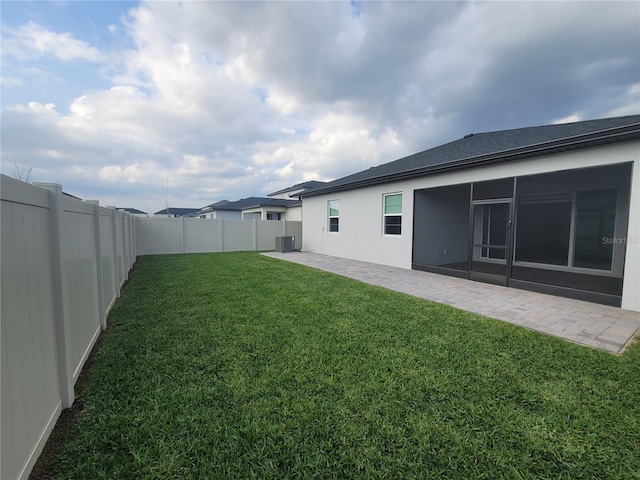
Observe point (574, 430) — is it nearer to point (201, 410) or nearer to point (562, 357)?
point (562, 357)

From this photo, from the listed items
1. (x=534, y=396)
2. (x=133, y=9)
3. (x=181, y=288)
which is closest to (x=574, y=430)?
(x=534, y=396)

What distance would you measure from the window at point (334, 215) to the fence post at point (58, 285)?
34.2ft

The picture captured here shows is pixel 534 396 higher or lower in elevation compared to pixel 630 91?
lower

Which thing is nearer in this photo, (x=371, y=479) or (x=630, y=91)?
(x=371, y=479)

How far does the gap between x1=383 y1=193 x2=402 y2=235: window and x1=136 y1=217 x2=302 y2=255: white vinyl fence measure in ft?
23.9

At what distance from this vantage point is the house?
507 centimetres

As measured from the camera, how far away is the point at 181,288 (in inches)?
246

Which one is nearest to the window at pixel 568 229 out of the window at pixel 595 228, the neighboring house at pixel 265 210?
the window at pixel 595 228

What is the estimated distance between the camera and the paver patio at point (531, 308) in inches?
146

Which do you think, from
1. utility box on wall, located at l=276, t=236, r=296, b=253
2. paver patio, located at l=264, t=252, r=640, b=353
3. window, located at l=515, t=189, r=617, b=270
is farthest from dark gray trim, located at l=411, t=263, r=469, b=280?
utility box on wall, located at l=276, t=236, r=296, b=253

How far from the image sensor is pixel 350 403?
2.23m

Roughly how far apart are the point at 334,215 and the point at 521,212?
22.9 ft

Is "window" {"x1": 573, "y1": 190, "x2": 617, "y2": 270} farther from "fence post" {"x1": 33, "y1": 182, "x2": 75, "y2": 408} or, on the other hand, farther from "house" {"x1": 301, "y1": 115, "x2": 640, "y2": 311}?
"fence post" {"x1": 33, "y1": 182, "x2": 75, "y2": 408}

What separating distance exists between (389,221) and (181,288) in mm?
6724
